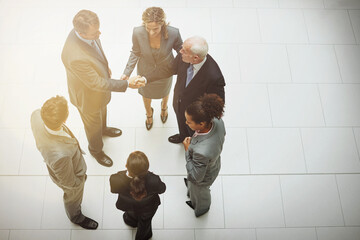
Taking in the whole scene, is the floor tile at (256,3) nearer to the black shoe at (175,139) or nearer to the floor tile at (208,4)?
the floor tile at (208,4)

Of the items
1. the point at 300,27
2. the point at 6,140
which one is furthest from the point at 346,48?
the point at 6,140

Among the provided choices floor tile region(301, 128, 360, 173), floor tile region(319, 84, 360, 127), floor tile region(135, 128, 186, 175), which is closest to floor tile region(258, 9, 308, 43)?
floor tile region(319, 84, 360, 127)

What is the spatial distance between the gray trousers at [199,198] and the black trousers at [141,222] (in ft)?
1.53

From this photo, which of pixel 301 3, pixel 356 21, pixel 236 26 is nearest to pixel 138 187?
pixel 236 26

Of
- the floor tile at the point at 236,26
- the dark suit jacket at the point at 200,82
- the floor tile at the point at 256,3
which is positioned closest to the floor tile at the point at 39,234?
the dark suit jacket at the point at 200,82

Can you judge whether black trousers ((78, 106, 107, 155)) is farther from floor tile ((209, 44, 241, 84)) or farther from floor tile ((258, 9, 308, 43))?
floor tile ((258, 9, 308, 43))

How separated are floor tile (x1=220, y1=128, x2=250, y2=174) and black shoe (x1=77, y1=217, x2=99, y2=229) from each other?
1443 mm

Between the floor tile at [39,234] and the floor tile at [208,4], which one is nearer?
the floor tile at [39,234]

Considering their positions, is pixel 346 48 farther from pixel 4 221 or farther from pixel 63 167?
pixel 4 221

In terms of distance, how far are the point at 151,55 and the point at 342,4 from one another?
3332mm

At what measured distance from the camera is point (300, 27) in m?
4.02

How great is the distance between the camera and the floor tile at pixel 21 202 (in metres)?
2.81

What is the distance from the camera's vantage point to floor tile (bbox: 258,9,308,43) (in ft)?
12.9

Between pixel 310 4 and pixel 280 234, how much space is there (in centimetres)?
334
